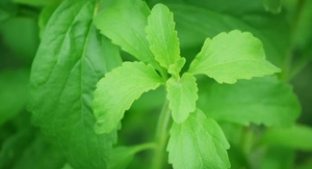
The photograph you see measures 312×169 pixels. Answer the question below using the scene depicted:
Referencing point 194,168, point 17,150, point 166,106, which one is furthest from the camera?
point 17,150

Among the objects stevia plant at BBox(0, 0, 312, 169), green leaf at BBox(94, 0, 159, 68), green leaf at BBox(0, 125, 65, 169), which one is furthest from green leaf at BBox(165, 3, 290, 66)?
green leaf at BBox(0, 125, 65, 169)

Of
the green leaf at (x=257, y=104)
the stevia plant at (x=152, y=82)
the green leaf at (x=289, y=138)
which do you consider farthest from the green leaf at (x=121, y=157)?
the green leaf at (x=289, y=138)

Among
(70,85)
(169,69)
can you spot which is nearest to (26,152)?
(70,85)

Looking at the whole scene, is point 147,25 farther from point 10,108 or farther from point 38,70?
point 10,108

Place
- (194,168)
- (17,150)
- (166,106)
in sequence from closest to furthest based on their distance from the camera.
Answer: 1. (194,168)
2. (166,106)
3. (17,150)

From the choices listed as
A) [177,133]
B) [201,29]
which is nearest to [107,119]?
[177,133]

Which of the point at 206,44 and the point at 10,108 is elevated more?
the point at 206,44

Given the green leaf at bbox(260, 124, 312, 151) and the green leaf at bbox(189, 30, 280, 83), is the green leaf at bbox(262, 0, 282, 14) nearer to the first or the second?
the green leaf at bbox(189, 30, 280, 83)

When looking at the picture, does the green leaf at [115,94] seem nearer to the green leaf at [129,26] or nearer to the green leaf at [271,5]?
the green leaf at [129,26]
